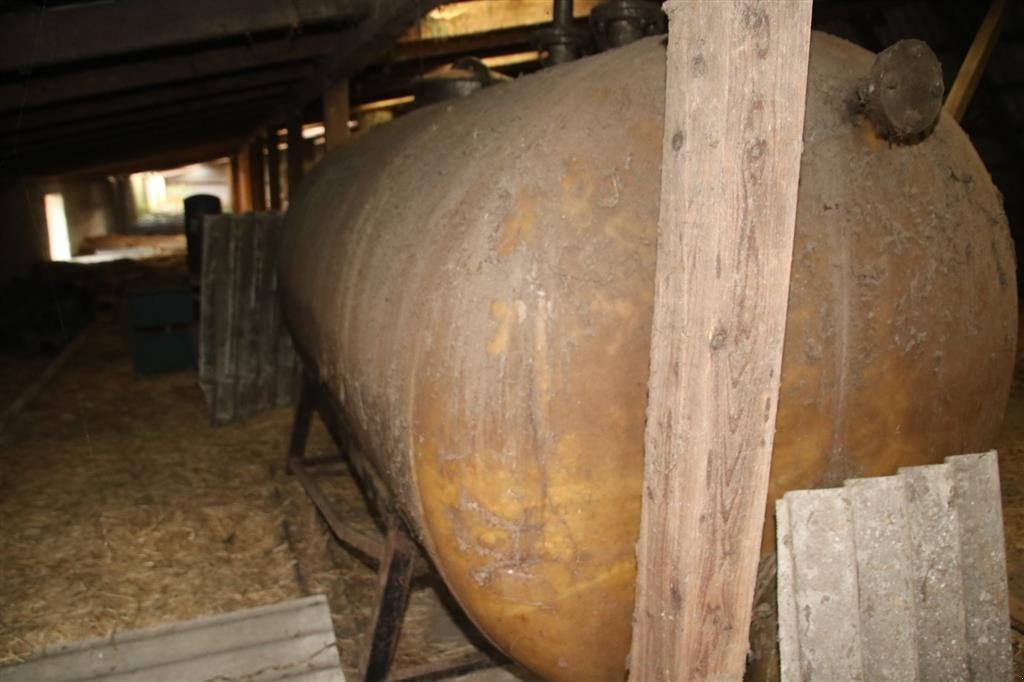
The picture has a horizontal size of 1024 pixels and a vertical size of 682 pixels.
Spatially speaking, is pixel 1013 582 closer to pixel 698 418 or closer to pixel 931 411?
pixel 931 411

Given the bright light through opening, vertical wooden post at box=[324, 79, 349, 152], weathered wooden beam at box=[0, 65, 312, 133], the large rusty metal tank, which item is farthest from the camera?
the bright light through opening

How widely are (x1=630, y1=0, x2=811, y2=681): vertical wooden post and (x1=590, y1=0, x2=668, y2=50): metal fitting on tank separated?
46.8 inches

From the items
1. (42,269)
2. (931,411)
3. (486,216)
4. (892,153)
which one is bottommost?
(42,269)

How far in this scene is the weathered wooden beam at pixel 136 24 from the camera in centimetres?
320

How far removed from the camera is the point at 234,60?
4.65 metres

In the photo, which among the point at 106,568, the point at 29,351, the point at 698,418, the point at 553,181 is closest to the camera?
the point at 698,418

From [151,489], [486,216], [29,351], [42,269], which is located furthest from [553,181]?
[42,269]

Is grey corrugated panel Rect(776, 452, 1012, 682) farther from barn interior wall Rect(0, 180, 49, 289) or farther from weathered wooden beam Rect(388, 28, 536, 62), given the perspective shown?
barn interior wall Rect(0, 180, 49, 289)

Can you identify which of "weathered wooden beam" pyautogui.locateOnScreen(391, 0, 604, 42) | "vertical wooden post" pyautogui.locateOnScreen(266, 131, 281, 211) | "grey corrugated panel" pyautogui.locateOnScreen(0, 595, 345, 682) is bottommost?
"grey corrugated panel" pyautogui.locateOnScreen(0, 595, 345, 682)

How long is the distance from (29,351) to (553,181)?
7520 millimetres

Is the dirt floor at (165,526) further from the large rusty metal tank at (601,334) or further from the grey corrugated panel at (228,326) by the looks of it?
the large rusty metal tank at (601,334)

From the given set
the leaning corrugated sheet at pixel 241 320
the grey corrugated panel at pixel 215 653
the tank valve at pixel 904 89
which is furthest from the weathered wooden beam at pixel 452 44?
the tank valve at pixel 904 89

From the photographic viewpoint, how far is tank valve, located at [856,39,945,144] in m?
1.75

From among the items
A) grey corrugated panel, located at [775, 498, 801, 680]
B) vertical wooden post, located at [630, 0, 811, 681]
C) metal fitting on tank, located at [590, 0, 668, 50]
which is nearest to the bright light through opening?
metal fitting on tank, located at [590, 0, 668, 50]
